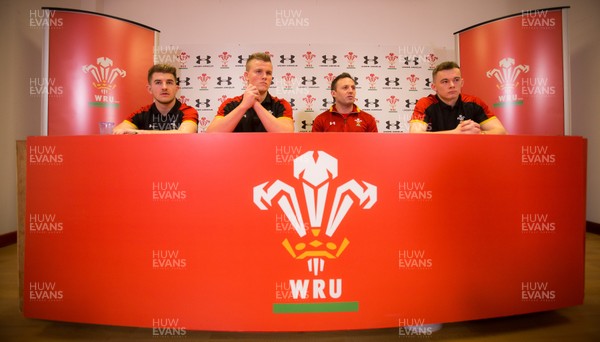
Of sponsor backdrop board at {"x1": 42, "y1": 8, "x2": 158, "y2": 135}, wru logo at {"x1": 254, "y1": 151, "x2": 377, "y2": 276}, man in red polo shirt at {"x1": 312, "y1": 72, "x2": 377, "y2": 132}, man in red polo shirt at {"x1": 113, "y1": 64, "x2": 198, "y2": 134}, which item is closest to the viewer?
wru logo at {"x1": 254, "y1": 151, "x2": 377, "y2": 276}

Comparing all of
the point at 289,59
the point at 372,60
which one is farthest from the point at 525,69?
the point at 289,59

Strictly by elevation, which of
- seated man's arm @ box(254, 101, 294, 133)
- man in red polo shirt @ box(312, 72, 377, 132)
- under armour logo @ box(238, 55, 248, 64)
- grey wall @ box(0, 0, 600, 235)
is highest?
grey wall @ box(0, 0, 600, 235)

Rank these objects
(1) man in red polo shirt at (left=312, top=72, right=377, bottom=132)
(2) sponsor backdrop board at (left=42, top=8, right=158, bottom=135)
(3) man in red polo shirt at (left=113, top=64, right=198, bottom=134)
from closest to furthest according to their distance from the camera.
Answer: (3) man in red polo shirt at (left=113, top=64, right=198, bottom=134)
(1) man in red polo shirt at (left=312, top=72, right=377, bottom=132)
(2) sponsor backdrop board at (left=42, top=8, right=158, bottom=135)

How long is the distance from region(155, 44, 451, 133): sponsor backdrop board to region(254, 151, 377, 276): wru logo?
272cm

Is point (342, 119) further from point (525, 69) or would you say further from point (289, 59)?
point (525, 69)

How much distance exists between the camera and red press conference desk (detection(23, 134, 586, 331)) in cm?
123

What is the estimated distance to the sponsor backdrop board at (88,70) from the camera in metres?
2.77

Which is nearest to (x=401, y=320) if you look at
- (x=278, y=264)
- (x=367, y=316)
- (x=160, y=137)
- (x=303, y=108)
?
(x=367, y=316)

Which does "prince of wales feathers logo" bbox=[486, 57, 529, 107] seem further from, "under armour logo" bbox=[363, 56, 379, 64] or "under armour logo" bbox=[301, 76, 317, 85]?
"under armour logo" bbox=[301, 76, 317, 85]

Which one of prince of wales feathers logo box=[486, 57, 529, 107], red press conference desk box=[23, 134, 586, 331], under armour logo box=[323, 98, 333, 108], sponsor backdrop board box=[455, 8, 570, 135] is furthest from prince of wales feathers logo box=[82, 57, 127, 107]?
prince of wales feathers logo box=[486, 57, 529, 107]

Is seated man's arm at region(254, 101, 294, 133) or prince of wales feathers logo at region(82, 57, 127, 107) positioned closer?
seated man's arm at region(254, 101, 294, 133)

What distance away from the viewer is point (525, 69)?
9.61 feet

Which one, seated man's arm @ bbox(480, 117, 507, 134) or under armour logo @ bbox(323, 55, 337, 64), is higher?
under armour logo @ bbox(323, 55, 337, 64)

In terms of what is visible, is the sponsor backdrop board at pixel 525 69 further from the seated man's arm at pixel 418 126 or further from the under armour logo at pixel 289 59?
the under armour logo at pixel 289 59
